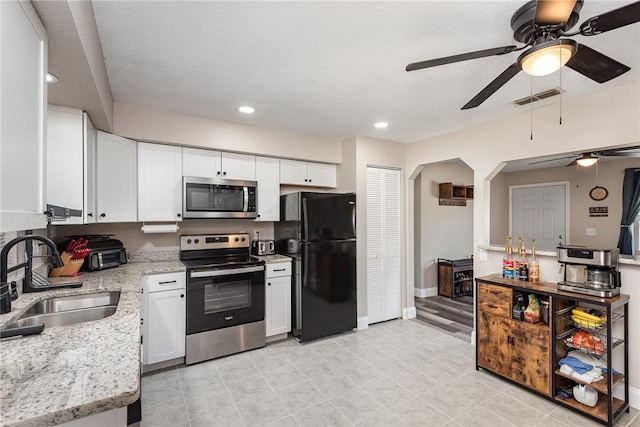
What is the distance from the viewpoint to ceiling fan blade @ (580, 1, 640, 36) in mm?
1175

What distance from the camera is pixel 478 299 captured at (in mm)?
2828

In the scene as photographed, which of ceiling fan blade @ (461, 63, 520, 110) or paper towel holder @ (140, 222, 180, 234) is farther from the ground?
ceiling fan blade @ (461, 63, 520, 110)

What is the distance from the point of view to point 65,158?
7.09ft

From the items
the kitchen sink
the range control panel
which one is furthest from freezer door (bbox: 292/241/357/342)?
the kitchen sink

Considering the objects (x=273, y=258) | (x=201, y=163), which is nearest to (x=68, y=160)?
(x=201, y=163)

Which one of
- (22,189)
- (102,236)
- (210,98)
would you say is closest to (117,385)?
(22,189)

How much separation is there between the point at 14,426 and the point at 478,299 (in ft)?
10.1

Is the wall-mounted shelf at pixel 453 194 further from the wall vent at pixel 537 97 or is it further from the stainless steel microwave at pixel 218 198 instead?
the stainless steel microwave at pixel 218 198

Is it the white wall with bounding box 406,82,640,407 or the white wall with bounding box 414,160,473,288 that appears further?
the white wall with bounding box 414,160,473,288

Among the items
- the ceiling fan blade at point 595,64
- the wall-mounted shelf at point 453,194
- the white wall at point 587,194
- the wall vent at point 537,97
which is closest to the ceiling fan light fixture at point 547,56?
the ceiling fan blade at point 595,64

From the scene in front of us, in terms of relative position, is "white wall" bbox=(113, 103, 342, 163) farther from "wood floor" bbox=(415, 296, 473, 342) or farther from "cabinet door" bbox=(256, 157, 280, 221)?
"wood floor" bbox=(415, 296, 473, 342)

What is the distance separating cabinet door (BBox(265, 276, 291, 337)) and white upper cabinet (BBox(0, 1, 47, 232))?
2352mm

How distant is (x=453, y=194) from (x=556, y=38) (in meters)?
4.27

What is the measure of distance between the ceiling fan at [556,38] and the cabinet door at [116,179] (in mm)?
2615
